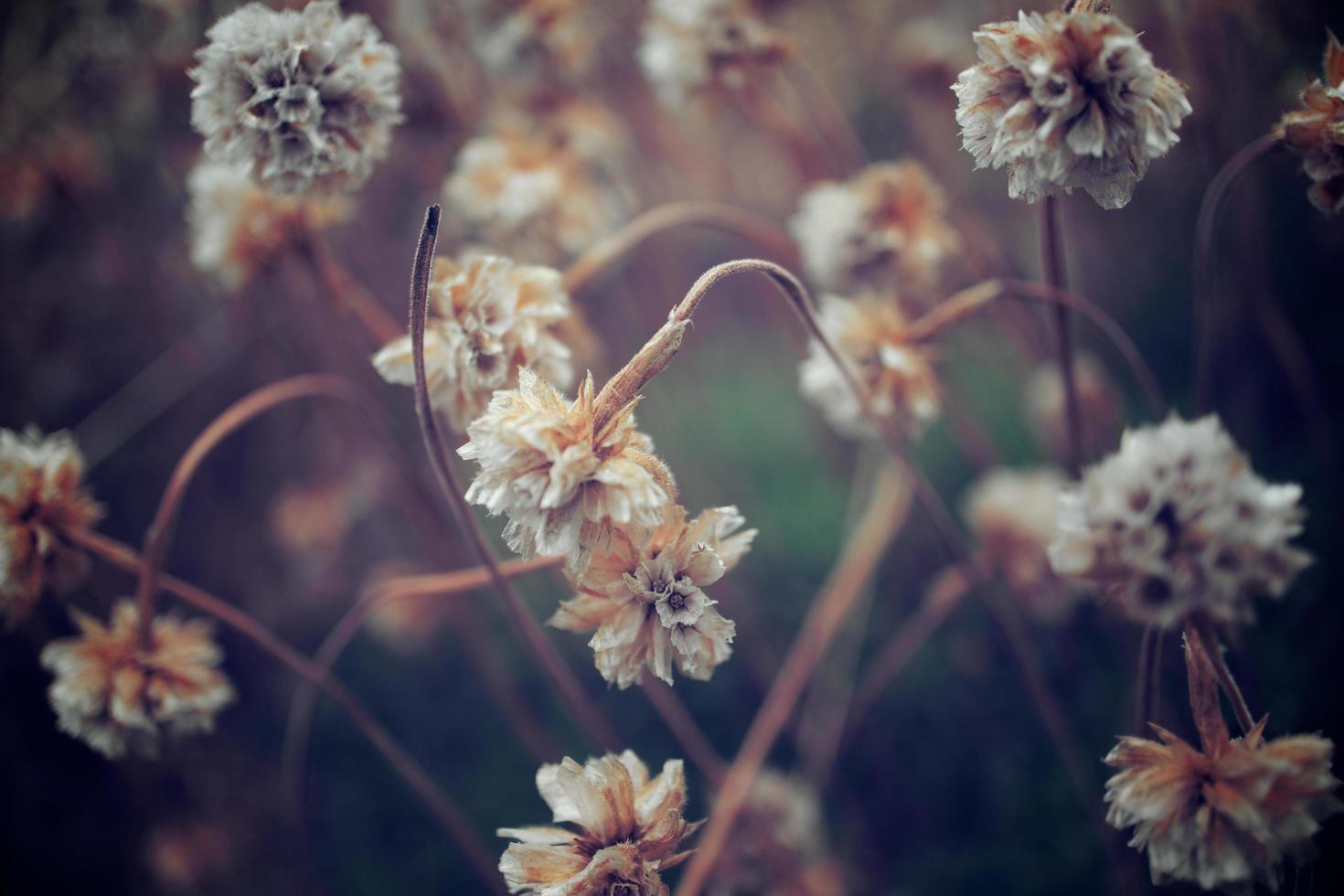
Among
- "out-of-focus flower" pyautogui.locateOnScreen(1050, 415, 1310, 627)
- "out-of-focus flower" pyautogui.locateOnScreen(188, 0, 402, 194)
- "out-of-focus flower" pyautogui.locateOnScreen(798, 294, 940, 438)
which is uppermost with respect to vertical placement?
"out-of-focus flower" pyautogui.locateOnScreen(188, 0, 402, 194)

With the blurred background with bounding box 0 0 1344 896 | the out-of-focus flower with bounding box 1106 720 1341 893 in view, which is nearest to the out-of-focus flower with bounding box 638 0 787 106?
the blurred background with bounding box 0 0 1344 896

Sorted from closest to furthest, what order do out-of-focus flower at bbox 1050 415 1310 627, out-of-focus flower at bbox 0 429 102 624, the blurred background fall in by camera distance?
out-of-focus flower at bbox 1050 415 1310 627, out-of-focus flower at bbox 0 429 102 624, the blurred background

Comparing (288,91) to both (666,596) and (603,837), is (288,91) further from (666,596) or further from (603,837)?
(603,837)

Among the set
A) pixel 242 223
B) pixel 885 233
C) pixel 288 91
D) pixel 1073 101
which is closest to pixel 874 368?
pixel 885 233

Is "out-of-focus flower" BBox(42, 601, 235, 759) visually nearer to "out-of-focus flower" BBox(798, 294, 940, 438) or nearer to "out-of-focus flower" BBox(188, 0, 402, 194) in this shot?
"out-of-focus flower" BBox(188, 0, 402, 194)

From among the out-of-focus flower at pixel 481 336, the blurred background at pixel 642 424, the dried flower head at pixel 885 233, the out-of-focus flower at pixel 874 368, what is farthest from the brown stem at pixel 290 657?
the dried flower head at pixel 885 233

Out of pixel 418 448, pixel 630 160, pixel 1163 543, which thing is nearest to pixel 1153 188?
pixel 630 160
